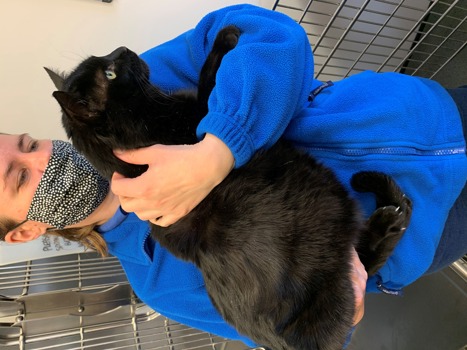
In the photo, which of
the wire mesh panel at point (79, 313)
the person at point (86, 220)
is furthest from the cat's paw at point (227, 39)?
the wire mesh panel at point (79, 313)

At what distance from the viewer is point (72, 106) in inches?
26.3

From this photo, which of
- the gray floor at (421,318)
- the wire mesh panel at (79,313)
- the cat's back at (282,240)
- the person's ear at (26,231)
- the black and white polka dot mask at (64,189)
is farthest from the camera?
the gray floor at (421,318)

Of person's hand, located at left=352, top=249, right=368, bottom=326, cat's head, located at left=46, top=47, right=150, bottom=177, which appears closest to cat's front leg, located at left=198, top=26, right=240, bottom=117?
cat's head, located at left=46, top=47, right=150, bottom=177

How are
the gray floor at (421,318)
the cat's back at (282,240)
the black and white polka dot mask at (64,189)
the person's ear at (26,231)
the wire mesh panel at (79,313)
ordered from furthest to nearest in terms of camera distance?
the gray floor at (421,318), the wire mesh panel at (79,313), the person's ear at (26,231), the black and white polka dot mask at (64,189), the cat's back at (282,240)

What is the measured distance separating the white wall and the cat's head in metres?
0.42

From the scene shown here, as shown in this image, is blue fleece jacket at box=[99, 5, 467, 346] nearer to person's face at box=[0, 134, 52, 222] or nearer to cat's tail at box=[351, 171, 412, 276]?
cat's tail at box=[351, 171, 412, 276]

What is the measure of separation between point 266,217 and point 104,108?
15.3 inches

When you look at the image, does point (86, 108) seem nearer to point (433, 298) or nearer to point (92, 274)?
point (92, 274)

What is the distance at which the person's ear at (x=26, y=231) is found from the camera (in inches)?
37.2

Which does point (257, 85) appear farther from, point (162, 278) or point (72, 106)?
point (162, 278)

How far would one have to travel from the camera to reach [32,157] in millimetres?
866

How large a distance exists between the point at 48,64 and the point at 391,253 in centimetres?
109

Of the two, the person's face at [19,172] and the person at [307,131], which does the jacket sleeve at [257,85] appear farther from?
the person's face at [19,172]

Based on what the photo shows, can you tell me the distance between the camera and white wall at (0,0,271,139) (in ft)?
3.39
